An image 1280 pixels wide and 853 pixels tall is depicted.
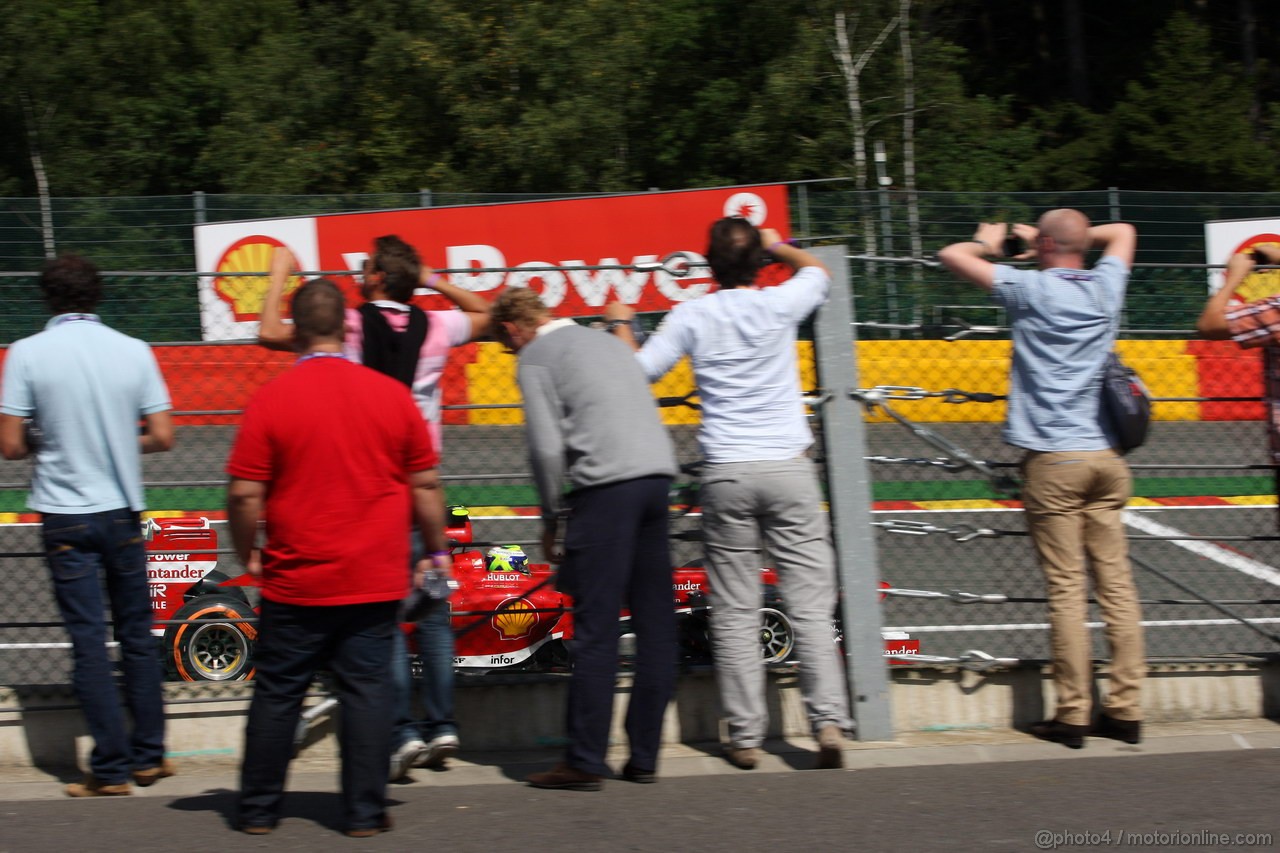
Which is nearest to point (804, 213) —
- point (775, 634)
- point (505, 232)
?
point (505, 232)

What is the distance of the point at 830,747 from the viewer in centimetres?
465

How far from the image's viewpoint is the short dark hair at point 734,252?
4.62 meters

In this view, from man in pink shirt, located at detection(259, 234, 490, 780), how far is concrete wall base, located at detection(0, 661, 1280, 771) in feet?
1.11

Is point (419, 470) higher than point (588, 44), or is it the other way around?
point (588, 44)

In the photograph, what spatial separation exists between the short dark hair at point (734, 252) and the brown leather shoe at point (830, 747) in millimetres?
1510

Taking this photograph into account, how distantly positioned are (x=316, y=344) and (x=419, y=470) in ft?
1.55

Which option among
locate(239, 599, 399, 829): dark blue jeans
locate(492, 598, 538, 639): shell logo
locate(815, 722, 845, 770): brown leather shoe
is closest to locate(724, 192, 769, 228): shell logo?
locate(492, 598, 538, 639): shell logo

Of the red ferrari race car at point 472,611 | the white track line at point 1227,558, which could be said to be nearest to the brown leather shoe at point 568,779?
the red ferrari race car at point 472,611

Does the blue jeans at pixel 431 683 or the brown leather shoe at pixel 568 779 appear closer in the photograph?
the brown leather shoe at pixel 568 779

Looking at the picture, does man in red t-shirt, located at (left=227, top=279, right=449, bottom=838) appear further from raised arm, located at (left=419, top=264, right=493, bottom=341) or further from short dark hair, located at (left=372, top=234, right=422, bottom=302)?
raised arm, located at (left=419, top=264, right=493, bottom=341)

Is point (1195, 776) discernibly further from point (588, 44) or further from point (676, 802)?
point (588, 44)

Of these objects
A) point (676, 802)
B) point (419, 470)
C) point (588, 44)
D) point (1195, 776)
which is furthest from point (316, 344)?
point (588, 44)

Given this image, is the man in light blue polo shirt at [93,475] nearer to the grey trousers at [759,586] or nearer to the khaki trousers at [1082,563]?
the grey trousers at [759,586]

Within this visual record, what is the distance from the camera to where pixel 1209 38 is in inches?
940
